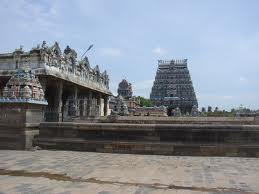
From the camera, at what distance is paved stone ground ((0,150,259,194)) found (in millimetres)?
5043

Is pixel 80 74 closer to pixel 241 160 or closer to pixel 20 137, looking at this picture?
pixel 20 137

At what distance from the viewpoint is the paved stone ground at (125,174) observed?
504 cm

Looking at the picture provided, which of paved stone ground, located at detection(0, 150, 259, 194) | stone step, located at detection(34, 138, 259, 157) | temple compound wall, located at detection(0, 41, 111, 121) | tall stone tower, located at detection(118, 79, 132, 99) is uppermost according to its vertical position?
tall stone tower, located at detection(118, 79, 132, 99)

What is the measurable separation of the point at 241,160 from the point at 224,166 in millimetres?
1120

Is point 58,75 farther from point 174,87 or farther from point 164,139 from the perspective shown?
point 174,87

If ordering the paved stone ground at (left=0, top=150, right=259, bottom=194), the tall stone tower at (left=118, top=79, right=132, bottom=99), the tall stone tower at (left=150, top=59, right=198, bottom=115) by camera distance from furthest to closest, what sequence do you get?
the tall stone tower at (left=118, top=79, right=132, bottom=99)
the tall stone tower at (left=150, top=59, right=198, bottom=115)
the paved stone ground at (left=0, top=150, right=259, bottom=194)

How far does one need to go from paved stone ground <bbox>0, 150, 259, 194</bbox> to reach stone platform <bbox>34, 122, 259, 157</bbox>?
18.4 inches

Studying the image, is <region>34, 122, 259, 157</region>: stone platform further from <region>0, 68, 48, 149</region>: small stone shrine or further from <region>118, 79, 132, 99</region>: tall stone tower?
<region>118, 79, 132, 99</region>: tall stone tower

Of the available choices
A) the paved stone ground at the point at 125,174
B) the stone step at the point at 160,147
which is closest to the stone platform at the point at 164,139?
the stone step at the point at 160,147

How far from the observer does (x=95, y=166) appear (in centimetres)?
689

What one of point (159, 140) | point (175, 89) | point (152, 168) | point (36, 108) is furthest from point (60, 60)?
point (175, 89)

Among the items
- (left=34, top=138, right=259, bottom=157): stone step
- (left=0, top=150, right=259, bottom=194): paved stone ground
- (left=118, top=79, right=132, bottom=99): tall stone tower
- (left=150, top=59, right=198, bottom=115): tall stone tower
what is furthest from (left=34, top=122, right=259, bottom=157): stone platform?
(left=118, top=79, right=132, bottom=99): tall stone tower

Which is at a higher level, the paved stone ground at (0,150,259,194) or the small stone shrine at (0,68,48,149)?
the small stone shrine at (0,68,48,149)

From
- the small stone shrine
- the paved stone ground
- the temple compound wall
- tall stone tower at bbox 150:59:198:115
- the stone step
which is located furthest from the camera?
tall stone tower at bbox 150:59:198:115
